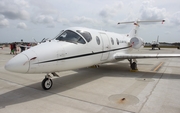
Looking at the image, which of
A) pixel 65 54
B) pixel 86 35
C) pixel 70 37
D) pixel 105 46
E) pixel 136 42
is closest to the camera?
pixel 65 54

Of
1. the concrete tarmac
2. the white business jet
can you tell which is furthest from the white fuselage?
the concrete tarmac

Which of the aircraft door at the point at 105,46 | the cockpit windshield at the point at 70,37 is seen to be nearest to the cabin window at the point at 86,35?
the cockpit windshield at the point at 70,37

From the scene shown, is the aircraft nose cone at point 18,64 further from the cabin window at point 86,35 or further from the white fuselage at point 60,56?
the cabin window at point 86,35

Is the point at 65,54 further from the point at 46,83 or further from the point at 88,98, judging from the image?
the point at 88,98

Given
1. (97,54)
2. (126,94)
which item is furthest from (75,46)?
(126,94)

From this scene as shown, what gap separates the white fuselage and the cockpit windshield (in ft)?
0.57

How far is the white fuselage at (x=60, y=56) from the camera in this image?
4.70 meters

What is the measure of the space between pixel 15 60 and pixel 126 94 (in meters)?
3.90

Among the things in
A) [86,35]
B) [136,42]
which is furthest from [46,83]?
[136,42]

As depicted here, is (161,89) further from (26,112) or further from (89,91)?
(26,112)

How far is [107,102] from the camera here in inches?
185

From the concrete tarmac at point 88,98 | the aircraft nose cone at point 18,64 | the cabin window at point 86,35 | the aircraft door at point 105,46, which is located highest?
the cabin window at point 86,35

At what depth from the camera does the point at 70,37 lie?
251 inches

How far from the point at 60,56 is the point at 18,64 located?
1.47 m
